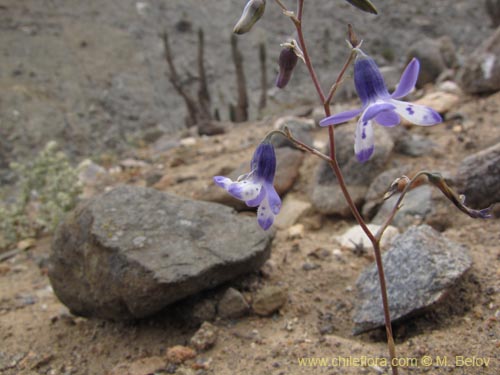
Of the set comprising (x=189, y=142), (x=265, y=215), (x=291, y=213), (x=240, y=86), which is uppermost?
(x=265, y=215)

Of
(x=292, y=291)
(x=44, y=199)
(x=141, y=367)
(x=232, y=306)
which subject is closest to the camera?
(x=141, y=367)

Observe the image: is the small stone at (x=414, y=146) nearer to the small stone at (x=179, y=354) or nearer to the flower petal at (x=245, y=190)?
the small stone at (x=179, y=354)

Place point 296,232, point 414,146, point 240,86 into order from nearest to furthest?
point 296,232
point 414,146
point 240,86

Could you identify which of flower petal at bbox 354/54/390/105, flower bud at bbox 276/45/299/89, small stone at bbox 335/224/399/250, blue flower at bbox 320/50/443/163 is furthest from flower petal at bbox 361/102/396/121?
small stone at bbox 335/224/399/250

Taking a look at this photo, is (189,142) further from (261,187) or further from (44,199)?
(261,187)

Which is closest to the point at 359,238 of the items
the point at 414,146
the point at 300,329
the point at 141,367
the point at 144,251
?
the point at 300,329

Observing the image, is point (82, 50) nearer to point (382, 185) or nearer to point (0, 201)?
point (0, 201)

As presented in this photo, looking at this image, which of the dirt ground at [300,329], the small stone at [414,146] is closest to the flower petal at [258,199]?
the dirt ground at [300,329]

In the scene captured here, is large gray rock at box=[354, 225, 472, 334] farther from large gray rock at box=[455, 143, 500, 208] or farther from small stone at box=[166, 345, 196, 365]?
small stone at box=[166, 345, 196, 365]

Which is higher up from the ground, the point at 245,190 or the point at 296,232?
the point at 245,190
